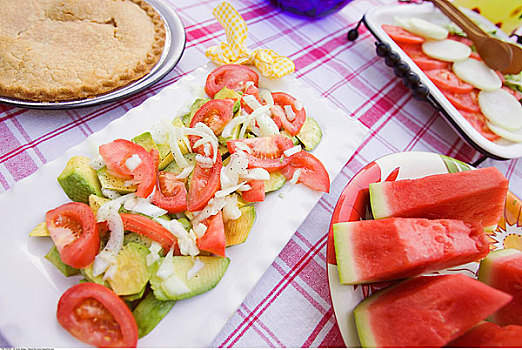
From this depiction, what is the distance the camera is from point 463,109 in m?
1.92

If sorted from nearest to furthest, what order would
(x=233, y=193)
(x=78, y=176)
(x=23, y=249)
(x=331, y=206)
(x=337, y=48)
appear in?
(x=23, y=249), (x=78, y=176), (x=233, y=193), (x=331, y=206), (x=337, y=48)

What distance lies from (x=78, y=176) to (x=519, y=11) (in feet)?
9.40

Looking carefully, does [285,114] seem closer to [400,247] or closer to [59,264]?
[400,247]

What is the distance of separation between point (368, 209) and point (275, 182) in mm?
363

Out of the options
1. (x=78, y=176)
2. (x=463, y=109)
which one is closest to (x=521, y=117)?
(x=463, y=109)

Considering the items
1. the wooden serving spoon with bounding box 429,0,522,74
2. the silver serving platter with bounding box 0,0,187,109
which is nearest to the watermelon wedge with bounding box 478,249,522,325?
the wooden serving spoon with bounding box 429,0,522,74

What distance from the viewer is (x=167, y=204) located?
3.92 feet

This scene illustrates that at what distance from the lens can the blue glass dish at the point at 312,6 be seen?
2.44m

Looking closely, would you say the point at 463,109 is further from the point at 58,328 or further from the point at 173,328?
the point at 58,328

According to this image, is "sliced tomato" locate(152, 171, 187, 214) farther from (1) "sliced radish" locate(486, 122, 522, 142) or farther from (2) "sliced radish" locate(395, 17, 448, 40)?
(2) "sliced radish" locate(395, 17, 448, 40)

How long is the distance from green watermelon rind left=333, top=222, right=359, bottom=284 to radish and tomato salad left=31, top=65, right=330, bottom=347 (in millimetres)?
261

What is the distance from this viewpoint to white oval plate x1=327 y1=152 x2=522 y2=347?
3.61 ft

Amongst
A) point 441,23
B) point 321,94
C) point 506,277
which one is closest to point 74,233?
point 506,277

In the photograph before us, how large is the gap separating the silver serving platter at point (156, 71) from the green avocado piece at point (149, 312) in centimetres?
88
